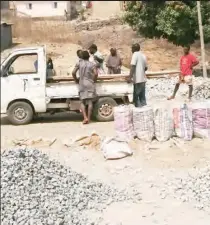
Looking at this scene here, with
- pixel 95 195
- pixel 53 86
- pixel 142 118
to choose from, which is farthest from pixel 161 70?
pixel 95 195

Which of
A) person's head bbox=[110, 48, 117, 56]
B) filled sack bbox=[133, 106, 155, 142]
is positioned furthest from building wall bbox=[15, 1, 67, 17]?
filled sack bbox=[133, 106, 155, 142]

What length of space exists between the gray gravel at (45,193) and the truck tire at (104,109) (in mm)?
→ 1897

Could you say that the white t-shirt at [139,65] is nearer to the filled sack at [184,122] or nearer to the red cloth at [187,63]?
the red cloth at [187,63]

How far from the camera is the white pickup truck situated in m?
6.85

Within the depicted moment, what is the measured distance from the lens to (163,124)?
21.6ft

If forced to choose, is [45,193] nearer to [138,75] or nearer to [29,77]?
[29,77]

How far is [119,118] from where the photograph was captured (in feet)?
22.0

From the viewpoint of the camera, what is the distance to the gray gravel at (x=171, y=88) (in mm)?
6883

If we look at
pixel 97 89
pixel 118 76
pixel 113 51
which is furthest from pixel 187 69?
pixel 97 89

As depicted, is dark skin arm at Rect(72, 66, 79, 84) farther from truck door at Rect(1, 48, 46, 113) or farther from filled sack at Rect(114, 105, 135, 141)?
filled sack at Rect(114, 105, 135, 141)

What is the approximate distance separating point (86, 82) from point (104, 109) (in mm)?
524

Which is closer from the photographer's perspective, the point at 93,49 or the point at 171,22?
the point at 93,49

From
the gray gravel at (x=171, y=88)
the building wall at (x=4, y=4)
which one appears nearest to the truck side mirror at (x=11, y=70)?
the gray gravel at (x=171, y=88)

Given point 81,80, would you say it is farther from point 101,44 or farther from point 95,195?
point 95,195
